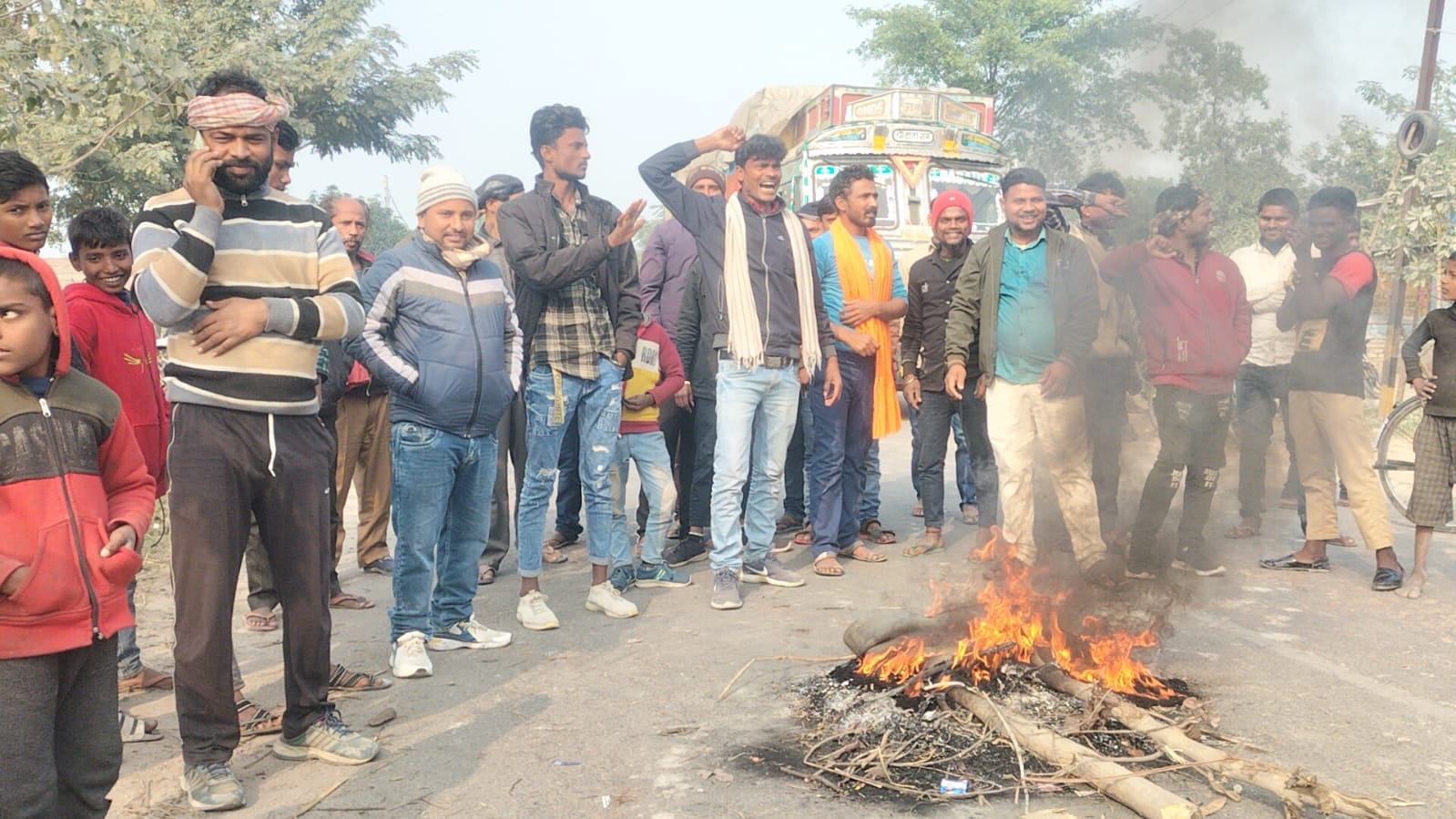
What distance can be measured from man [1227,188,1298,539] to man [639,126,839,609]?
347 cm

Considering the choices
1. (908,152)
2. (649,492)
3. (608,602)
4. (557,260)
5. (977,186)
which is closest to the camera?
(557,260)

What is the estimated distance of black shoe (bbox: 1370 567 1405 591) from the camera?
244 inches

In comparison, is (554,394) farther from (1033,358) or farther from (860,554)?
(1033,358)

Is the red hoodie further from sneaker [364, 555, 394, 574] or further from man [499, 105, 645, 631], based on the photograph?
sneaker [364, 555, 394, 574]

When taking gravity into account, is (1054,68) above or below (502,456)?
above

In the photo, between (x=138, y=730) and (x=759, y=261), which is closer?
(x=138, y=730)

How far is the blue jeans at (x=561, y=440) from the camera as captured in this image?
5.59 m

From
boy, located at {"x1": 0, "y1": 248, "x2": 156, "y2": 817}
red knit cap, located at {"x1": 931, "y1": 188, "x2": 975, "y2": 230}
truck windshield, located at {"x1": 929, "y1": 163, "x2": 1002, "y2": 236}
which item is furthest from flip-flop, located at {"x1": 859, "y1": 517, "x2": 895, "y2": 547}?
truck windshield, located at {"x1": 929, "y1": 163, "x2": 1002, "y2": 236}

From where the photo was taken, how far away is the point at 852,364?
712 cm

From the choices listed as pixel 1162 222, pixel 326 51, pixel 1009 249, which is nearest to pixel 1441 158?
pixel 1162 222

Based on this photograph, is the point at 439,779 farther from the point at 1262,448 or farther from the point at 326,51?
the point at 326,51

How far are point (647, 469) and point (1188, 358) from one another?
3.34 meters

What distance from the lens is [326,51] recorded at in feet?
92.7

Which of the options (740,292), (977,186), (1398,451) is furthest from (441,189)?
(977,186)
